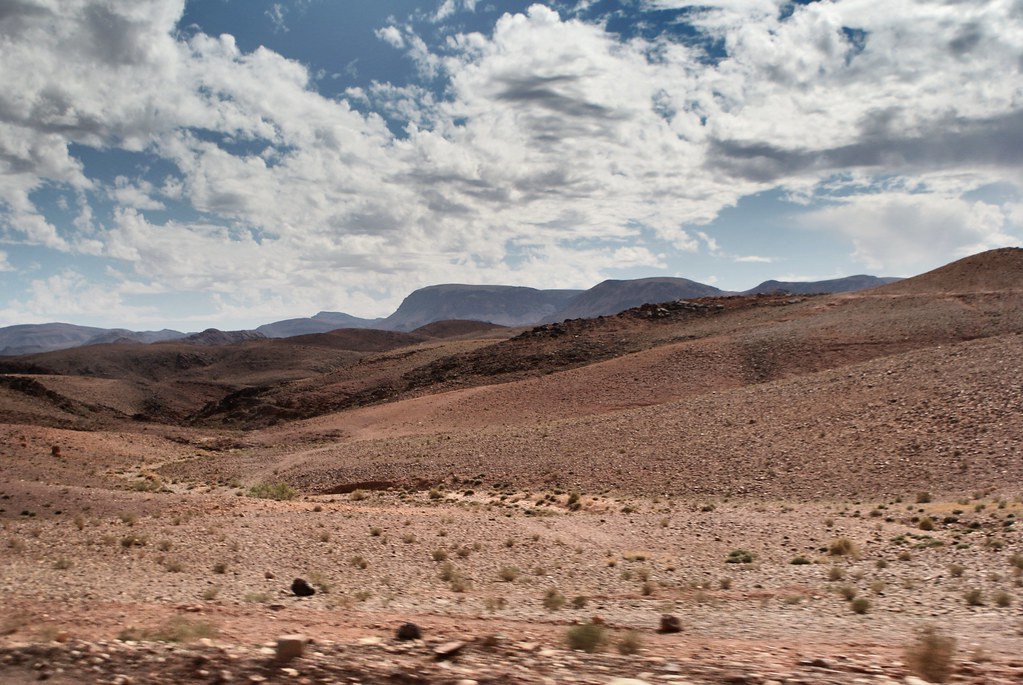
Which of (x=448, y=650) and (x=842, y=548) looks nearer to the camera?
(x=448, y=650)

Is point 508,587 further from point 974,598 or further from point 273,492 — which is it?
point 273,492

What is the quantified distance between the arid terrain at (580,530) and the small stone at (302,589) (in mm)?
353

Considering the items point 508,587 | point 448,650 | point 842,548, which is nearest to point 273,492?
point 508,587

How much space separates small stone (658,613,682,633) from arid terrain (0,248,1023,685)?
0.38 feet

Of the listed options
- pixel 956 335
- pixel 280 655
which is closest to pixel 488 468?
pixel 280 655

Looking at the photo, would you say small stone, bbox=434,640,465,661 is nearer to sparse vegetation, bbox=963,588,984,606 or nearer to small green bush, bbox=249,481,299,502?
sparse vegetation, bbox=963,588,984,606

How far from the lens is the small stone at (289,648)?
6344mm

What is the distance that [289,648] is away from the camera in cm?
641

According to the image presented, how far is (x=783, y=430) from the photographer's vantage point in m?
24.1

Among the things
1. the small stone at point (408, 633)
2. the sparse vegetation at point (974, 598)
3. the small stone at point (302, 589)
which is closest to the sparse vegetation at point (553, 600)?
the small stone at point (408, 633)

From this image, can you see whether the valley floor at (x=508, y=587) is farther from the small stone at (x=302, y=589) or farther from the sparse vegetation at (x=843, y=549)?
the small stone at (x=302, y=589)

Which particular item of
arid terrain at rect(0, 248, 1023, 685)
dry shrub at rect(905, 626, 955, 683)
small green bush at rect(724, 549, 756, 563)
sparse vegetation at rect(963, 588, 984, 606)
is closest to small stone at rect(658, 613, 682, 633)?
arid terrain at rect(0, 248, 1023, 685)

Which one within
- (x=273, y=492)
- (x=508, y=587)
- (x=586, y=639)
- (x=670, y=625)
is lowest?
(x=273, y=492)

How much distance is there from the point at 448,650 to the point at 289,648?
138 centimetres
